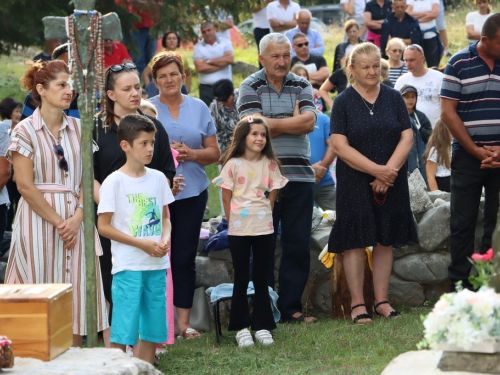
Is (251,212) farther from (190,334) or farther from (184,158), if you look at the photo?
(190,334)

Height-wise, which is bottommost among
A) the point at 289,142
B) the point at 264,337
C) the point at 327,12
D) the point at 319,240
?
the point at 264,337

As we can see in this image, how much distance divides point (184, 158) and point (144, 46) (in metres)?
7.57

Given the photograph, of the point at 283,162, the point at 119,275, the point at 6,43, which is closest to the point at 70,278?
the point at 119,275

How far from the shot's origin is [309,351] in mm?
6812

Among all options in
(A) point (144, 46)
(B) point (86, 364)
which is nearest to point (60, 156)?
(B) point (86, 364)

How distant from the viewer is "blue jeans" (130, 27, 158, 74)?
1442 centimetres

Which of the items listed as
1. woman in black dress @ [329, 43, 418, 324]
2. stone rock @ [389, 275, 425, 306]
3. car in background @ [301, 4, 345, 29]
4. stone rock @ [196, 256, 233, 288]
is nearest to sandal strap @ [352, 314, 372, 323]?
woman in black dress @ [329, 43, 418, 324]

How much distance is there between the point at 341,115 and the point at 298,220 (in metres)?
0.91

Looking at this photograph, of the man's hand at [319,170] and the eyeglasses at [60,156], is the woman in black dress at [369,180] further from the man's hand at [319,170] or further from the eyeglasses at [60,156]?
the eyeglasses at [60,156]

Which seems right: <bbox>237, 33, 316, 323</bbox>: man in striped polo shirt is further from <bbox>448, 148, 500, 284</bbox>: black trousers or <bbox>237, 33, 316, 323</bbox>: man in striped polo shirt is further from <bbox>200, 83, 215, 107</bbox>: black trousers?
<bbox>200, 83, 215, 107</bbox>: black trousers

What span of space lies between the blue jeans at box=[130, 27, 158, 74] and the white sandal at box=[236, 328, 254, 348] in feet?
25.7

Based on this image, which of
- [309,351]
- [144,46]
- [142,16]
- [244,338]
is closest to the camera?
[309,351]

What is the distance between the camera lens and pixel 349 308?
7.98 meters

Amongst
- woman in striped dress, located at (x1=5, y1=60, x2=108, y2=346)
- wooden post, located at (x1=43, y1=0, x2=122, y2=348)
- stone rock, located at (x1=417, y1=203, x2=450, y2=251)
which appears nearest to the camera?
wooden post, located at (x1=43, y1=0, x2=122, y2=348)
